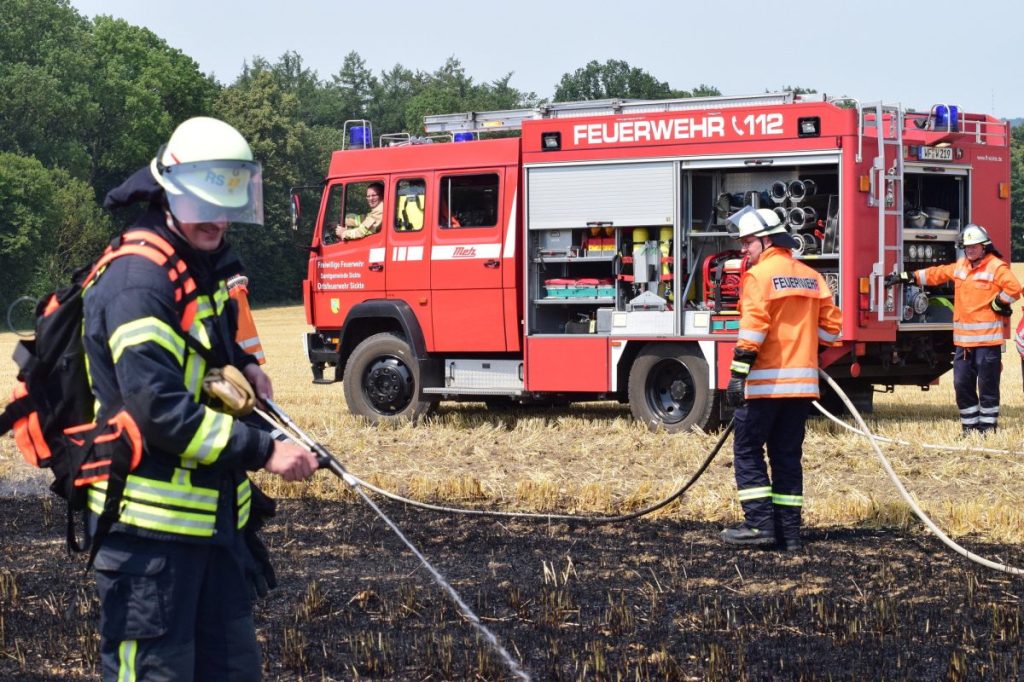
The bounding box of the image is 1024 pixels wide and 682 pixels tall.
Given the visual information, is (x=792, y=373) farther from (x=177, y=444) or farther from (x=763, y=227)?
(x=177, y=444)

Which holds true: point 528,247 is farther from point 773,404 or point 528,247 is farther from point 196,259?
point 196,259

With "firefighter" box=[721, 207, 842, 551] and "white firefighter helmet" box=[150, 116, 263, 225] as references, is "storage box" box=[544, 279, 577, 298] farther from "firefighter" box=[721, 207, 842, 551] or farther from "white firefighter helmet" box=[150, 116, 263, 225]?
"white firefighter helmet" box=[150, 116, 263, 225]

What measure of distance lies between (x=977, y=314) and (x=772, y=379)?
5194mm

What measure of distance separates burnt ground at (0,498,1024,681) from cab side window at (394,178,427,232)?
5962 mm

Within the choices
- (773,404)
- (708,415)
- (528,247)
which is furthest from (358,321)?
(773,404)

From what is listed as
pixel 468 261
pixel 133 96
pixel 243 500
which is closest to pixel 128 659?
pixel 243 500

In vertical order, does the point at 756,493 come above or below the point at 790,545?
above

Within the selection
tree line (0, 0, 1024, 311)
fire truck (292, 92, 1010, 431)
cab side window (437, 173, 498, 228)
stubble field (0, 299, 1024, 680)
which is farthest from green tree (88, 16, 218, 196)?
stubble field (0, 299, 1024, 680)

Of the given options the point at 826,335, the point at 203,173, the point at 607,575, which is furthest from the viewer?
the point at 826,335

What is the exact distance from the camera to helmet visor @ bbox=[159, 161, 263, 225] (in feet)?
12.2

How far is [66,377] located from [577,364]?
10112 millimetres

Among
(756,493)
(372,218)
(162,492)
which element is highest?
(372,218)

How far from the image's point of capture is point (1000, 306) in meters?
12.6

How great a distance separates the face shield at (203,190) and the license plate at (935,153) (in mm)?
10471
